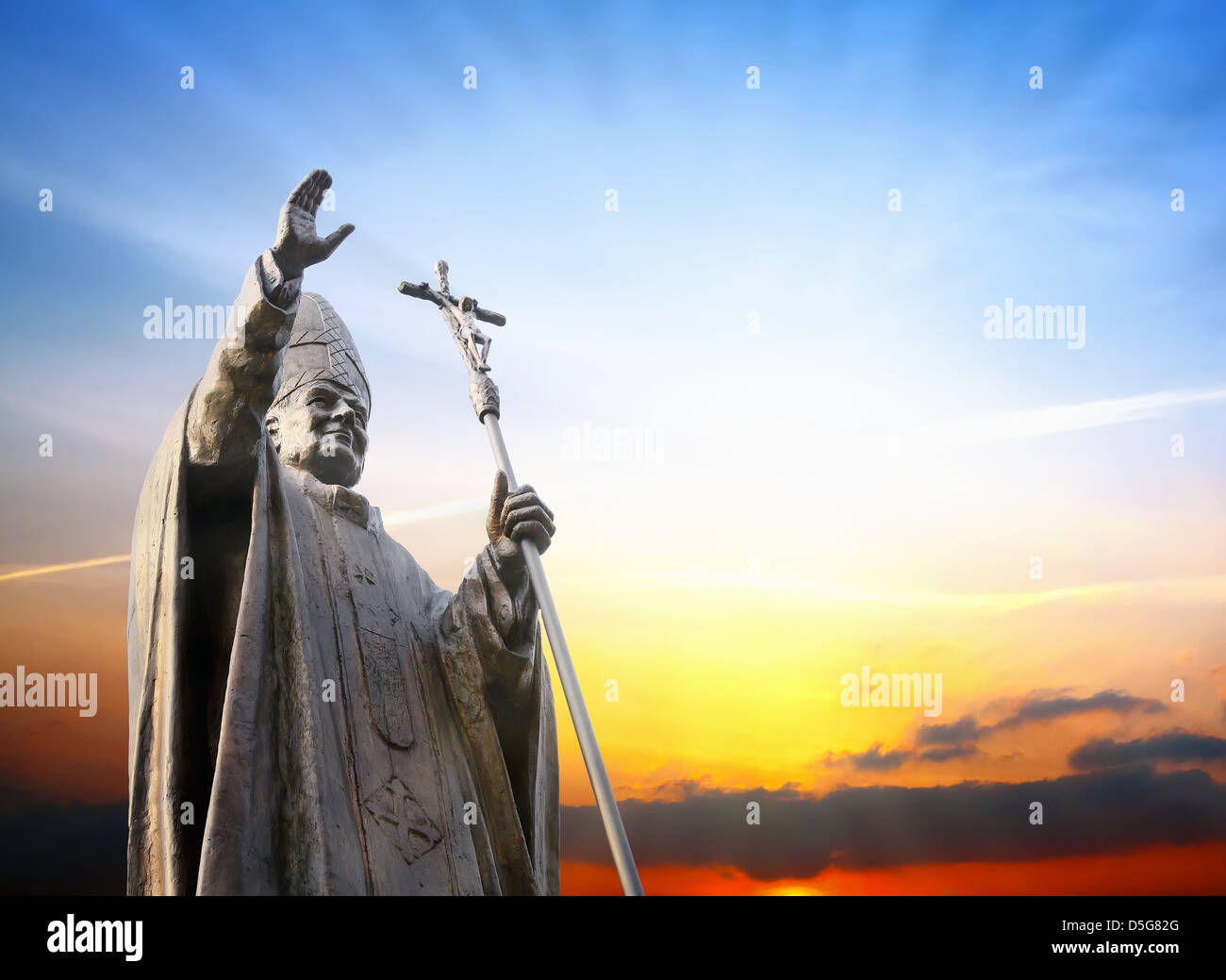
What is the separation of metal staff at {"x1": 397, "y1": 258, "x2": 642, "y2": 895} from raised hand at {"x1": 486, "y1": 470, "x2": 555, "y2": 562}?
0.06m

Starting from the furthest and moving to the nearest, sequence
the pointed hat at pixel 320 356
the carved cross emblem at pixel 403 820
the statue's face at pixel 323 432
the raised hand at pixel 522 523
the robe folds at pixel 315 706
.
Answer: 1. the pointed hat at pixel 320 356
2. the statue's face at pixel 323 432
3. the raised hand at pixel 522 523
4. the carved cross emblem at pixel 403 820
5. the robe folds at pixel 315 706

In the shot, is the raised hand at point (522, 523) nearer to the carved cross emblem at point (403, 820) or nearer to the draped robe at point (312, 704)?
the draped robe at point (312, 704)

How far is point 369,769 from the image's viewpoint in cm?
645

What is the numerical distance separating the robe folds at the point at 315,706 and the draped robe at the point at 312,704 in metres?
0.01

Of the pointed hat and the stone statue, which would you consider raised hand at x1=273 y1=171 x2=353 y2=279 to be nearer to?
the stone statue

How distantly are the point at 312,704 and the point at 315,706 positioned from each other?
0.03 metres

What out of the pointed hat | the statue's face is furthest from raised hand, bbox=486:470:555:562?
the pointed hat

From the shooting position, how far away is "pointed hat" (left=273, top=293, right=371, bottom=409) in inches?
316

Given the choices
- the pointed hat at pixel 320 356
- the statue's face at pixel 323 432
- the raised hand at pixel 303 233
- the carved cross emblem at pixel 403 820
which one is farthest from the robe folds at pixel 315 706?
the raised hand at pixel 303 233

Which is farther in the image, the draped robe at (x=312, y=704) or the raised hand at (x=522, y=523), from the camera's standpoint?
the raised hand at (x=522, y=523)

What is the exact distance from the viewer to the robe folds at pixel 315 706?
5.88 metres

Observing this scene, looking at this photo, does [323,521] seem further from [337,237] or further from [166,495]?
[337,237]
